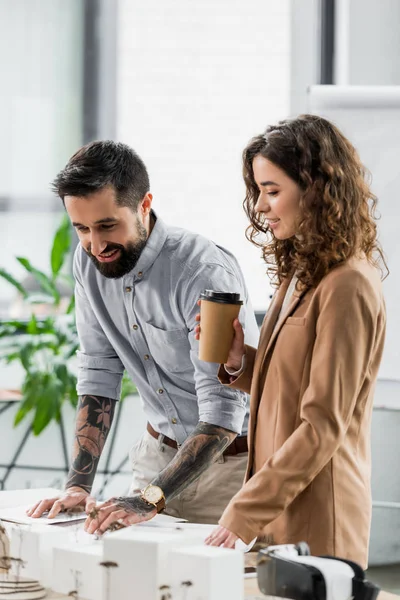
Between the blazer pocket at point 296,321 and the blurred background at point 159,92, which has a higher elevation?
the blurred background at point 159,92

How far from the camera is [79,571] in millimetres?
1275

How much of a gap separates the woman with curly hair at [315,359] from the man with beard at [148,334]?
0.23 meters

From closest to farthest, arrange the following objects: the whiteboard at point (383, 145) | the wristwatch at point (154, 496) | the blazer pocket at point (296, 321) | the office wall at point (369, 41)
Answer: the blazer pocket at point (296, 321) < the wristwatch at point (154, 496) < the whiteboard at point (383, 145) < the office wall at point (369, 41)

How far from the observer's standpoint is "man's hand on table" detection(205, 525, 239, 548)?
1.36 m

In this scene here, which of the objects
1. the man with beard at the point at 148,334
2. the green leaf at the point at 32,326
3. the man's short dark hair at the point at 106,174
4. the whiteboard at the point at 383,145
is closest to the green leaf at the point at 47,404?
the green leaf at the point at 32,326

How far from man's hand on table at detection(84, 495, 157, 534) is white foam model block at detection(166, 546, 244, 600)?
1.15 feet

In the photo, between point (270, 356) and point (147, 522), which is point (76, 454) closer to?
point (147, 522)

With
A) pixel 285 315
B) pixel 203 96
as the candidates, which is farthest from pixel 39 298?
pixel 285 315

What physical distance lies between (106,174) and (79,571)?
90 cm

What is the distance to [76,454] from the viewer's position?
1978mm

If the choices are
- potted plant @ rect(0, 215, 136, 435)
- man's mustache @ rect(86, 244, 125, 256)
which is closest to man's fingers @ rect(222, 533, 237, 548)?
man's mustache @ rect(86, 244, 125, 256)

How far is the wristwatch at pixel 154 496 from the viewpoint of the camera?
1.60 metres

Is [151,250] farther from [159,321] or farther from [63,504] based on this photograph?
[63,504]

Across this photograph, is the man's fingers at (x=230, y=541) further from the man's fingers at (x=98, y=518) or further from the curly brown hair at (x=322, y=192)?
the curly brown hair at (x=322, y=192)
